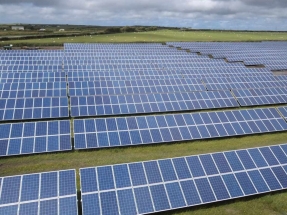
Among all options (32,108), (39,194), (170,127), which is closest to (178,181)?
(39,194)

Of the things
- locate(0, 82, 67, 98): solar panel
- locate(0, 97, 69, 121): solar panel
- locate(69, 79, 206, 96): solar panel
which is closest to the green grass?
locate(0, 97, 69, 121): solar panel

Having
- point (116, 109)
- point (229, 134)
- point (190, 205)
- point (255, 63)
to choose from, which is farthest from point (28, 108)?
point (255, 63)

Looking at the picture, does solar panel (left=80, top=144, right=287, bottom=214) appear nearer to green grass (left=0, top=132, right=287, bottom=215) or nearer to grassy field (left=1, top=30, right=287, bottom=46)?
green grass (left=0, top=132, right=287, bottom=215)

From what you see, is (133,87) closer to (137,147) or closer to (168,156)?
(137,147)

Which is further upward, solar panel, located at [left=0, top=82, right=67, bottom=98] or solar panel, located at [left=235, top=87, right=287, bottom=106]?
solar panel, located at [left=0, top=82, right=67, bottom=98]

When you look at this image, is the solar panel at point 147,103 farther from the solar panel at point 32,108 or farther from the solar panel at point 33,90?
the solar panel at point 33,90

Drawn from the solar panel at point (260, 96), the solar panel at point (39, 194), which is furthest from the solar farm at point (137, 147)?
the solar panel at point (260, 96)

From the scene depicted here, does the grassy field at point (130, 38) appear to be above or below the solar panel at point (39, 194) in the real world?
above
